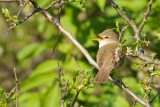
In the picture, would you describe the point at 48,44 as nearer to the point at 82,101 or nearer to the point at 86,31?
the point at 86,31

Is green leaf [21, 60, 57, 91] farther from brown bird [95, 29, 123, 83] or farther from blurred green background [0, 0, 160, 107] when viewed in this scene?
brown bird [95, 29, 123, 83]

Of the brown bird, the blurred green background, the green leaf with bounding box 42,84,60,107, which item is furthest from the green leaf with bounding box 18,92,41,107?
the brown bird

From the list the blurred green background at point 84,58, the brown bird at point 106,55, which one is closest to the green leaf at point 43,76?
the blurred green background at point 84,58

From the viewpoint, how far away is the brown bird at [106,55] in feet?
13.9

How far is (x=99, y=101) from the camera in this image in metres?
5.20

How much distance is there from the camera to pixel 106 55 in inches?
195

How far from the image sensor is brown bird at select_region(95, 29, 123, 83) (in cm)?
424

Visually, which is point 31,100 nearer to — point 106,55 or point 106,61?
point 106,55

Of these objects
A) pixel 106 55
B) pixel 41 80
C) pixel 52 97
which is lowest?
pixel 52 97

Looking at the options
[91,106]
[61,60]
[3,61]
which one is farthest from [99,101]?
[3,61]

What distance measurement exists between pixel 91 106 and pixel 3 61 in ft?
15.6

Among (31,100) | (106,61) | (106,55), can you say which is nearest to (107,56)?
(106,55)

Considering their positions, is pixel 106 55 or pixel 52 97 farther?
pixel 52 97

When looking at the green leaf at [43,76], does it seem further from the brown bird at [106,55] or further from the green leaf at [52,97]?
the brown bird at [106,55]
